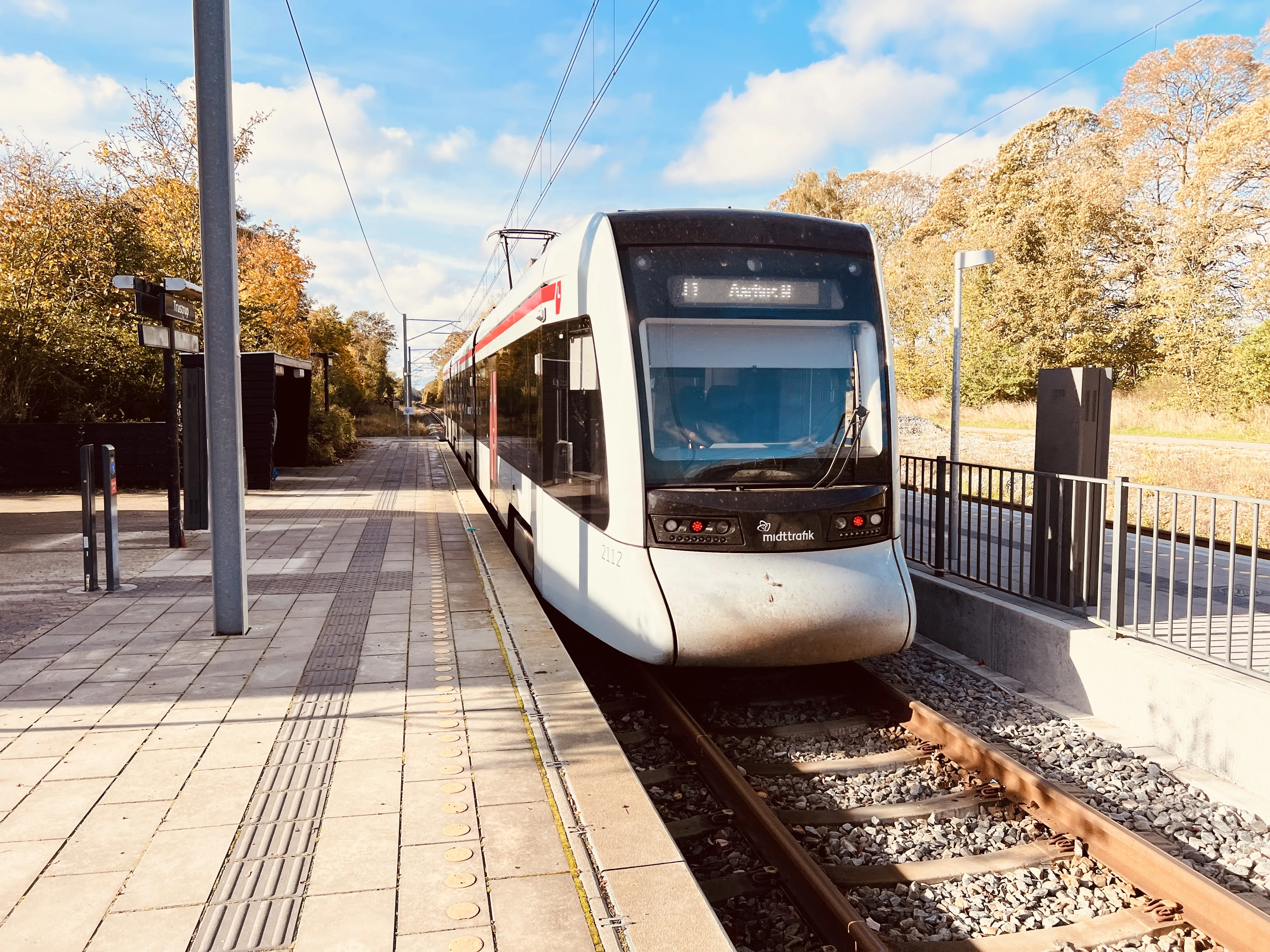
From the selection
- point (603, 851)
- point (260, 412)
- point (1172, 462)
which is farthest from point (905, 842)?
point (260, 412)

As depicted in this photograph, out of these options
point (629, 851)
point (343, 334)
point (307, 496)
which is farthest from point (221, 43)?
point (343, 334)

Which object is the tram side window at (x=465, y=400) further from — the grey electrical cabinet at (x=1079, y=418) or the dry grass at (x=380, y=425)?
the dry grass at (x=380, y=425)

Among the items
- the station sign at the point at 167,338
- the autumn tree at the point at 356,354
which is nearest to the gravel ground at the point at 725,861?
the station sign at the point at 167,338

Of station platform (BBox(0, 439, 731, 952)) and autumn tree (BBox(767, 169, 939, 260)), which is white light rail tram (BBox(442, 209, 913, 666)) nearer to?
station platform (BBox(0, 439, 731, 952))

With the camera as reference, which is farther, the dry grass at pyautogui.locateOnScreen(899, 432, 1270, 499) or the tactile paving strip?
the dry grass at pyautogui.locateOnScreen(899, 432, 1270, 499)

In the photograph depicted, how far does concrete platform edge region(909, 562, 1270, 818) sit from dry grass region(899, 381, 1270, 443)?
31.5 ft

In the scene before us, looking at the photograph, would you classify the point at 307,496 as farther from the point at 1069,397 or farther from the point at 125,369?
the point at 1069,397

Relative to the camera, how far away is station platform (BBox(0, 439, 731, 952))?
303 cm

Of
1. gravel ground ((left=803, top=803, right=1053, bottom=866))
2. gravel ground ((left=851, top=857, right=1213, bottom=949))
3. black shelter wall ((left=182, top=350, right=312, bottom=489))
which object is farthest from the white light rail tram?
black shelter wall ((left=182, top=350, right=312, bottom=489))

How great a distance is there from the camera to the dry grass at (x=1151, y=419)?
2311 cm

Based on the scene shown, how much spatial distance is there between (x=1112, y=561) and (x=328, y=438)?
22.8m

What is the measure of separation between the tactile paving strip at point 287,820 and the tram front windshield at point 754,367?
2.28 meters

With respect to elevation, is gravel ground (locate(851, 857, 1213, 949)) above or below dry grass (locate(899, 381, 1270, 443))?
below

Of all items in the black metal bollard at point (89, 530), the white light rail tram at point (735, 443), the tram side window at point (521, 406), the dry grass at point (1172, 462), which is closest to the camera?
the white light rail tram at point (735, 443)
